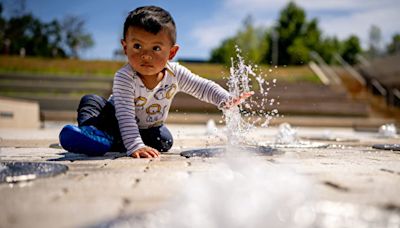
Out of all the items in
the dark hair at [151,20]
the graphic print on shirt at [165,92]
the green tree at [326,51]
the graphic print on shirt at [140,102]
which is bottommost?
the graphic print on shirt at [140,102]

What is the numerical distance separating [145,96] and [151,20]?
65 centimetres

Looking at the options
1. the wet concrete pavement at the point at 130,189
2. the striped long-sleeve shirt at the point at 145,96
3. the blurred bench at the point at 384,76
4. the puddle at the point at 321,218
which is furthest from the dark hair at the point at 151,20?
the blurred bench at the point at 384,76

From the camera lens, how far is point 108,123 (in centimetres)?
341

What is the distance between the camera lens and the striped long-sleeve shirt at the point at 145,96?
299 centimetres

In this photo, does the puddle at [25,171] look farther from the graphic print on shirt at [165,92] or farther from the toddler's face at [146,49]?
the graphic print on shirt at [165,92]

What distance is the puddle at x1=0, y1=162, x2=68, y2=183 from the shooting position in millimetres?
1780

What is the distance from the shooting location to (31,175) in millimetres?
1831

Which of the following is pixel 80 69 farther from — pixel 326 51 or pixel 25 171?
pixel 326 51

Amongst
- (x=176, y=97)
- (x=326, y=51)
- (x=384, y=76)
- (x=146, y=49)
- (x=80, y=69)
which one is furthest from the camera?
(x=326, y=51)

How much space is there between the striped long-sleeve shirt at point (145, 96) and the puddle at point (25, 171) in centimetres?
85

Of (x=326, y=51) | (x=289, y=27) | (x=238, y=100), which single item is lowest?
(x=238, y=100)

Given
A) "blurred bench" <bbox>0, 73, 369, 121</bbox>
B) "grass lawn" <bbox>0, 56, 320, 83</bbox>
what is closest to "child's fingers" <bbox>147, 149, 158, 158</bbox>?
"blurred bench" <bbox>0, 73, 369, 121</bbox>

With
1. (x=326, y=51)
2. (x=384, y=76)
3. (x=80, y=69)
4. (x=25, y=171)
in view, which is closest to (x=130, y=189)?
(x=25, y=171)

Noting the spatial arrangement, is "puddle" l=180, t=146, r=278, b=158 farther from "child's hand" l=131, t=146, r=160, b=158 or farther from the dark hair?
the dark hair
